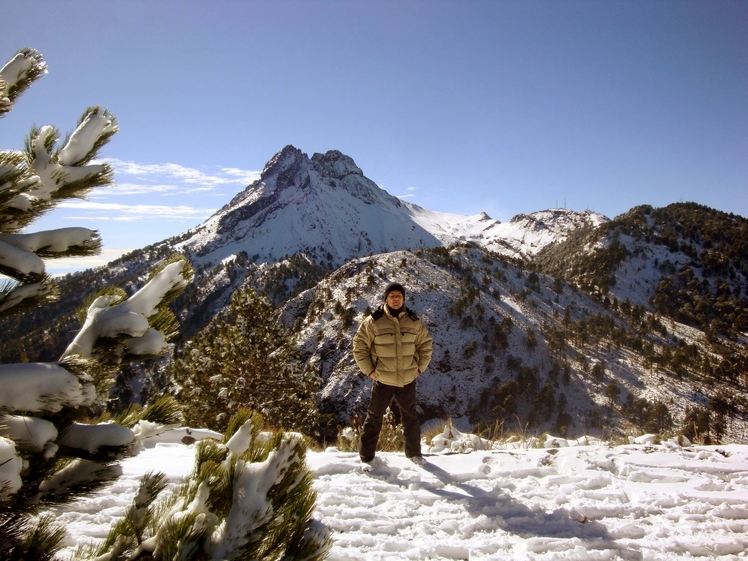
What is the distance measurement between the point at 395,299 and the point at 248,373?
10.7m

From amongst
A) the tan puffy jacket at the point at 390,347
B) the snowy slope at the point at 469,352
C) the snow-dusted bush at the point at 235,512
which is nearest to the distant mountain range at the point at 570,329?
the snowy slope at the point at 469,352

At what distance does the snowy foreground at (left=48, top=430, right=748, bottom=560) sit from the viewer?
312cm

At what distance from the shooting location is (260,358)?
14.6 meters

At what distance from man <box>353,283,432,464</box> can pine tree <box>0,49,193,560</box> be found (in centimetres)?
321

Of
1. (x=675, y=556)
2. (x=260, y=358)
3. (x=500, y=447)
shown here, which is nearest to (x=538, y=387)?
(x=260, y=358)

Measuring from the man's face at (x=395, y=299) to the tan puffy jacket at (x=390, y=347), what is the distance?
11cm

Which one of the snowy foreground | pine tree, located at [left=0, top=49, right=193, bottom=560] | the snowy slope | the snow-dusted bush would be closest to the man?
the snowy foreground

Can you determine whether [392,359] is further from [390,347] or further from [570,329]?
[570,329]

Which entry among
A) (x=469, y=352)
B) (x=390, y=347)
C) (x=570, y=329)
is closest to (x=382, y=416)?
(x=390, y=347)

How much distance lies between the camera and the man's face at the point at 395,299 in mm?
4836

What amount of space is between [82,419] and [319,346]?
151 ft

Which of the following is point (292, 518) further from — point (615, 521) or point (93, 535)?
point (615, 521)

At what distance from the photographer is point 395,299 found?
484 cm

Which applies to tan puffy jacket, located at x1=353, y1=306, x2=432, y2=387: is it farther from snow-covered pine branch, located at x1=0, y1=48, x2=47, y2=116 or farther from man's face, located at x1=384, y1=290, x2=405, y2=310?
snow-covered pine branch, located at x1=0, y1=48, x2=47, y2=116
